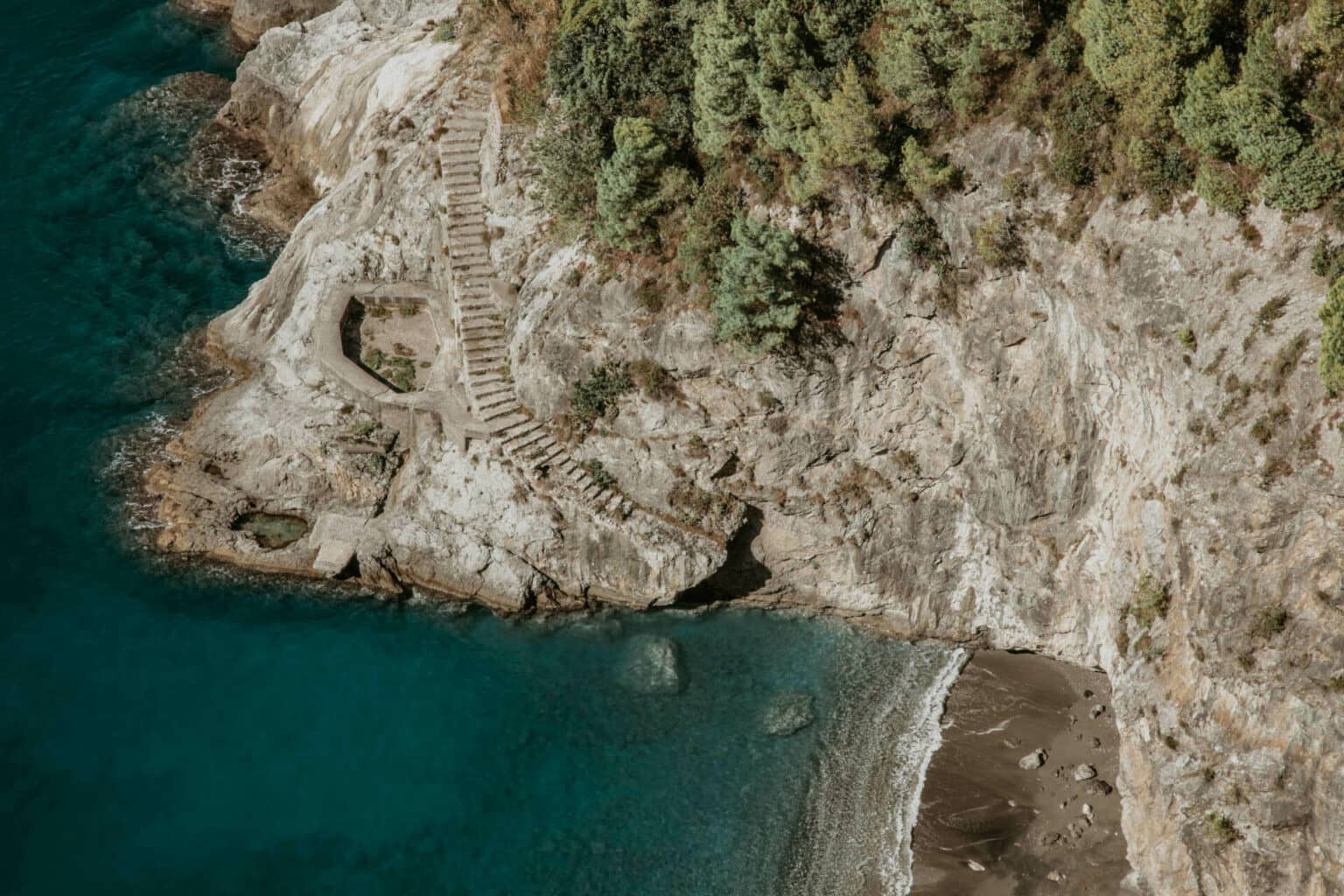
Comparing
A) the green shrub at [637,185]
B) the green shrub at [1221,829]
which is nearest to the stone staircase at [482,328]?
the green shrub at [637,185]

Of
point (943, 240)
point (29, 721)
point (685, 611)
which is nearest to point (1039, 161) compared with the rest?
point (943, 240)

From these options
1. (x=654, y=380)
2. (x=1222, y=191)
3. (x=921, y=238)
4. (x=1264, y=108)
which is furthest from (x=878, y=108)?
(x=1264, y=108)

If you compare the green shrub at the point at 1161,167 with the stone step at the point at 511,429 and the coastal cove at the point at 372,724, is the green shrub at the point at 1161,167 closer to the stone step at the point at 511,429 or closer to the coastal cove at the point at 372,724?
the coastal cove at the point at 372,724

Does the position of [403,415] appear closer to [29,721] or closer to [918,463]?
[29,721]

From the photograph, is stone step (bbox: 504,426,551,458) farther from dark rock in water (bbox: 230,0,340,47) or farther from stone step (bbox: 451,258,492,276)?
dark rock in water (bbox: 230,0,340,47)

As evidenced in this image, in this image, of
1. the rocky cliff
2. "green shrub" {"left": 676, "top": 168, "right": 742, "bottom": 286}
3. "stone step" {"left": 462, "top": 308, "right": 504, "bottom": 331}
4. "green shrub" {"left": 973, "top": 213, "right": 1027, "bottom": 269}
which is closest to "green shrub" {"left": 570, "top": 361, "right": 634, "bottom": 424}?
the rocky cliff
